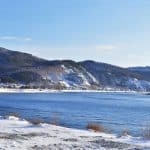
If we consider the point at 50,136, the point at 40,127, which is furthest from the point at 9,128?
the point at 50,136

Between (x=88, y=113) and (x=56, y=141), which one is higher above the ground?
(x=56, y=141)

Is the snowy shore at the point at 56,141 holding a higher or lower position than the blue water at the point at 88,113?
higher

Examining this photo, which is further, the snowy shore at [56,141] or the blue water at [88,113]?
the blue water at [88,113]

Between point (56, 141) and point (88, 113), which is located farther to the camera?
point (88, 113)

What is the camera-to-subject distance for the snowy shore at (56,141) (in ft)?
51.1

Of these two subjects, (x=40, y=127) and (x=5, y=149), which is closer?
(x=5, y=149)

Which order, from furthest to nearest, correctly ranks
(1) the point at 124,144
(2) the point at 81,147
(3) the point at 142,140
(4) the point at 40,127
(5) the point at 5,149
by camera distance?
(4) the point at 40,127 → (3) the point at 142,140 → (1) the point at 124,144 → (2) the point at 81,147 → (5) the point at 5,149

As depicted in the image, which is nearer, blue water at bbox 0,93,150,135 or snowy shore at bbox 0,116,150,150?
snowy shore at bbox 0,116,150,150

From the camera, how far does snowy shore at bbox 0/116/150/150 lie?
15.6 meters

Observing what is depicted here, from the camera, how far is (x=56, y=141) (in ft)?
55.4

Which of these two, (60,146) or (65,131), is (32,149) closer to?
(60,146)

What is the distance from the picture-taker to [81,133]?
65.3ft

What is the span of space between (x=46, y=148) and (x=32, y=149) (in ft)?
1.59

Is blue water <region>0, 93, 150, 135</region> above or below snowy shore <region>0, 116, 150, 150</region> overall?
below
